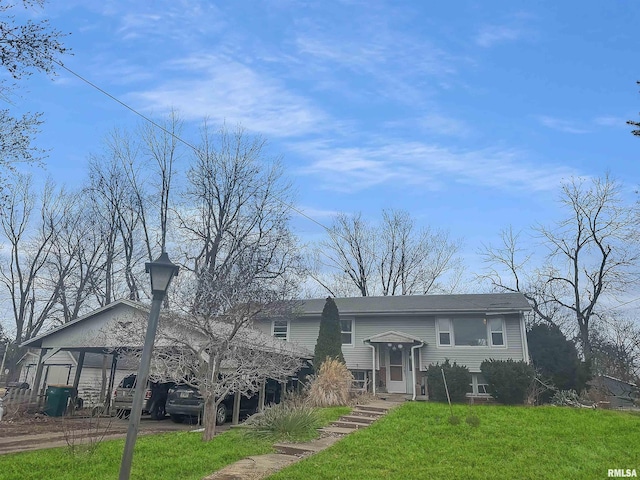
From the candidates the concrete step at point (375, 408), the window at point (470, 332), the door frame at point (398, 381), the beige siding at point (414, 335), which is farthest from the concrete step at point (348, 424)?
the window at point (470, 332)

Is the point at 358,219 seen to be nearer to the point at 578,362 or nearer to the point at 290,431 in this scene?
the point at 578,362

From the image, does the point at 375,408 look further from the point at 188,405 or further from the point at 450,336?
the point at 450,336

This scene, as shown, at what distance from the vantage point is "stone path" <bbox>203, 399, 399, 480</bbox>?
21.0ft

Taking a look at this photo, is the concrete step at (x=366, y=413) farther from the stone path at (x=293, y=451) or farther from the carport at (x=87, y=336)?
the carport at (x=87, y=336)

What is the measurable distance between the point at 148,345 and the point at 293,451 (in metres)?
4.23

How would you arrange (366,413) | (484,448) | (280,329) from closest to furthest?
(484,448) → (366,413) → (280,329)

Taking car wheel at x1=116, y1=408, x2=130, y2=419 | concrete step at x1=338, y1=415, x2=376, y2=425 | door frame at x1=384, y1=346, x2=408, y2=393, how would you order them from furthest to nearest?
1. door frame at x1=384, y1=346, x2=408, y2=393
2. car wheel at x1=116, y1=408, x2=130, y2=419
3. concrete step at x1=338, y1=415, x2=376, y2=425

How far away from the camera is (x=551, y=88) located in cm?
1261

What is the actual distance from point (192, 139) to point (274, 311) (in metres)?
15.5

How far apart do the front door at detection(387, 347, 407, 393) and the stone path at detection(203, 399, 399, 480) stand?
6.93 m

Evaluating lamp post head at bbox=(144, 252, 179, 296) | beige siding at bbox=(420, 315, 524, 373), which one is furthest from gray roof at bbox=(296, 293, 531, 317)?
lamp post head at bbox=(144, 252, 179, 296)

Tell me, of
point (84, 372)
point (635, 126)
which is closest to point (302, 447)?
point (635, 126)

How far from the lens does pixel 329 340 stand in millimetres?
17688

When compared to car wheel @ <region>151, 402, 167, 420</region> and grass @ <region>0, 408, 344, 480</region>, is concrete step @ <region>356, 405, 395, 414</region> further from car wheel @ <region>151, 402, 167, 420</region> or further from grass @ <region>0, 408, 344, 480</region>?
car wheel @ <region>151, 402, 167, 420</region>
